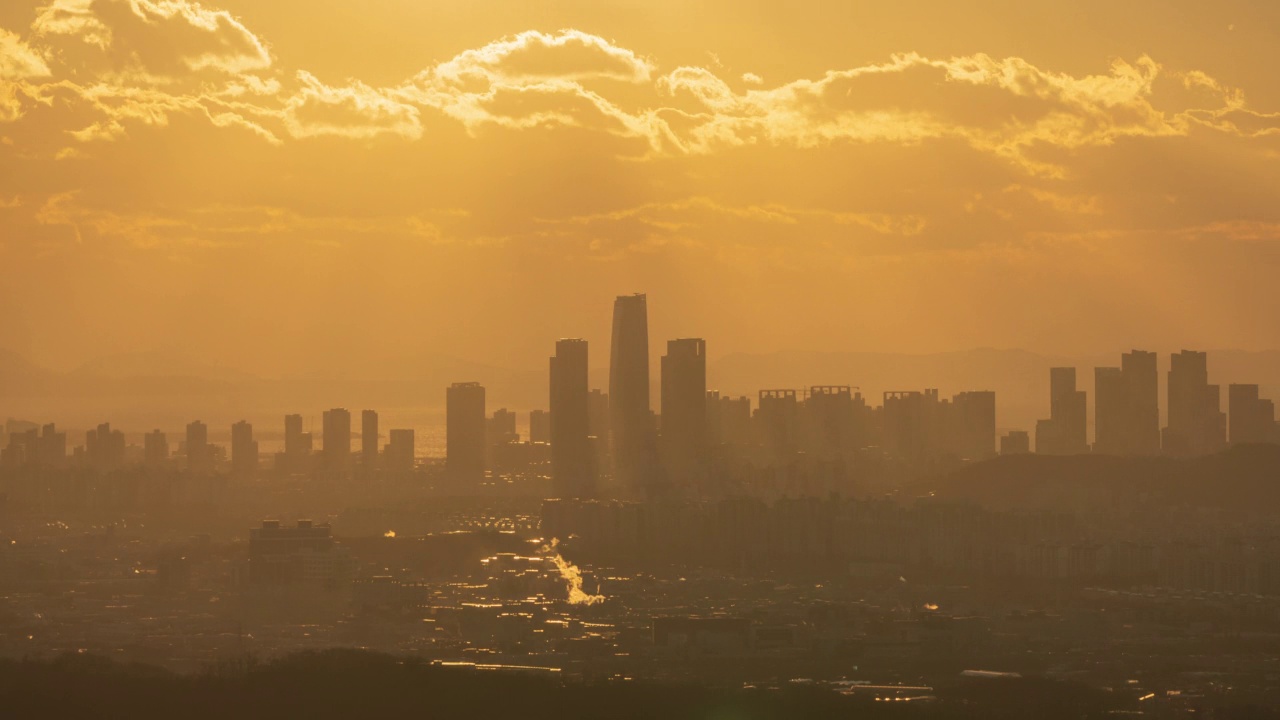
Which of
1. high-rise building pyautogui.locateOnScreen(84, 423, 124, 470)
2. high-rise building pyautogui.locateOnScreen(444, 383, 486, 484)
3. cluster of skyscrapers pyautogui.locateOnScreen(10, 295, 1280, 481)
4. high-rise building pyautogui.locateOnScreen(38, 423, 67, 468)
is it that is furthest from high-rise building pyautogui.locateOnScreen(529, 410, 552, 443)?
high-rise building pyautogui.locateOnScreen(38, 423, 67, 468)

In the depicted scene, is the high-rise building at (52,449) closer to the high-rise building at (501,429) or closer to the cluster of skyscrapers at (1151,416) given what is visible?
the high-rise building at (501,429)

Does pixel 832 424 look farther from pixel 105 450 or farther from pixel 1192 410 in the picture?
pixel 105 450

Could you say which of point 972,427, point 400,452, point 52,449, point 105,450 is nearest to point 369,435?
point 400,452

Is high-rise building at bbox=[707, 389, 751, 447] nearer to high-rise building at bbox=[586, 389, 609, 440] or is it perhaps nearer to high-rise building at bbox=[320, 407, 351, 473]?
high-rise building at bbox=[586, 389, 609, 440]

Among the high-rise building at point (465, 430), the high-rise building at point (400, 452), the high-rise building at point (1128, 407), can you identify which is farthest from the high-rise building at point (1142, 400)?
the high-rise building at point (400, 452)

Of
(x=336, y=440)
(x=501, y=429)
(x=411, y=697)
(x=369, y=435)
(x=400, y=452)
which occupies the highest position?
(x=501, y=429)

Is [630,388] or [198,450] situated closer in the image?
[630,388]

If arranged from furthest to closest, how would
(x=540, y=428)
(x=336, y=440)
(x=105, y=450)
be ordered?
(x=540, y=428)
(x=336, y=440)
(x=105, y=450)
